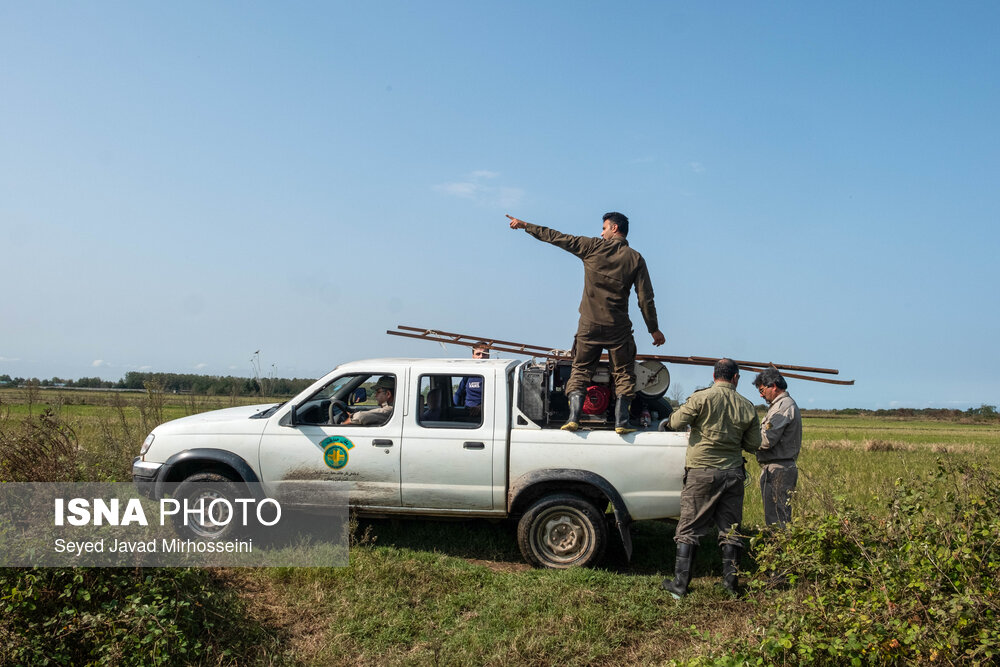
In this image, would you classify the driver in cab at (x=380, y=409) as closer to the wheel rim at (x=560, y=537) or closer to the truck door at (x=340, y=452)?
the truck door at (x=340, y=452)

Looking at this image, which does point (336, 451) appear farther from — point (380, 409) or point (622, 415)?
point (622, 415)

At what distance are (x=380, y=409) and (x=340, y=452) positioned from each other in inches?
22.4

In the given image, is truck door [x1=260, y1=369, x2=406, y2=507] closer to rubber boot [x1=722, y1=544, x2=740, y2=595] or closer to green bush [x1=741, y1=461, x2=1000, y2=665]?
rubber boot [x1=722, y1=544, x2=740, y2=595]

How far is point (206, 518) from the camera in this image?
700 centimetres

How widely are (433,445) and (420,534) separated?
1318mm

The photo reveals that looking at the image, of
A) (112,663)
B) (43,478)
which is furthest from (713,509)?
(43,478)

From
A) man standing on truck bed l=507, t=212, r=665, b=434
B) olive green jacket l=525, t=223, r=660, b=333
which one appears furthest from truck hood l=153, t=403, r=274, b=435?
olive green jacket l=525, t=223, r=660, b=333

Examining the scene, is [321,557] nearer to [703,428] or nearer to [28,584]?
[28,584]

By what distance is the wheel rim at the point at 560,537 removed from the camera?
6828mm

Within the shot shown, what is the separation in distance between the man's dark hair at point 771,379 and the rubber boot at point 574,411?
1818 mm

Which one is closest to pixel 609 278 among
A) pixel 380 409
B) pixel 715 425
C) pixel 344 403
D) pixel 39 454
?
pixel 715 425

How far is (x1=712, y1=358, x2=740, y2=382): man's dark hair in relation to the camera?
6.64m

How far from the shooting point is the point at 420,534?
25.3 feet

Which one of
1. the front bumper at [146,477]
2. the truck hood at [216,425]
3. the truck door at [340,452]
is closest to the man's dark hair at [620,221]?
the truck door at [340,452]
